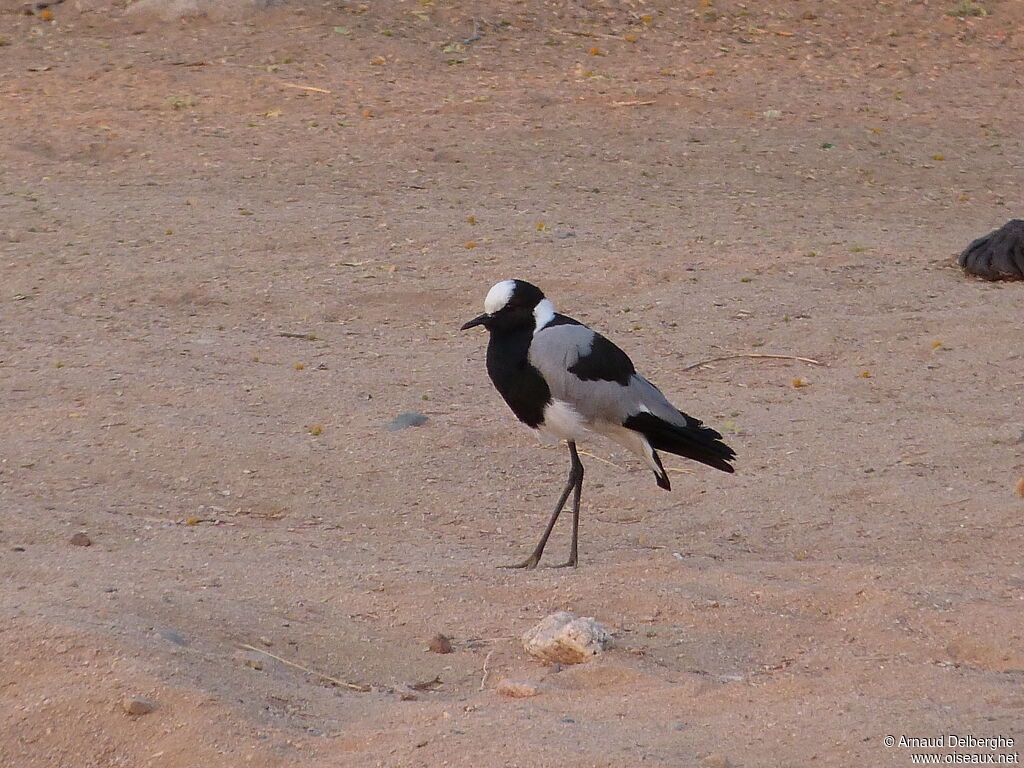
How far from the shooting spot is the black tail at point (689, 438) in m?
4.59

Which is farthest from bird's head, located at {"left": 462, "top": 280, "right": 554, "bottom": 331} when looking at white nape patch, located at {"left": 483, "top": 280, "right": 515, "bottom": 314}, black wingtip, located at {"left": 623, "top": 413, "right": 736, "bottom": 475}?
black wingtip, located at {"left": 623, "top": 413, "right": 736, "bottom": 475}

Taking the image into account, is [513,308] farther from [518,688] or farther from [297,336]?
[297,336]

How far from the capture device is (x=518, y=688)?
3355mm

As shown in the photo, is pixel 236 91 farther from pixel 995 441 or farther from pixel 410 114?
pixel 995 441

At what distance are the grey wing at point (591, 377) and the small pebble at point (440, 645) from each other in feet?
3.56

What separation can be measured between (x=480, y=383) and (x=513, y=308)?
1602 mm

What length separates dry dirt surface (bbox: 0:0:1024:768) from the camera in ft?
10.8

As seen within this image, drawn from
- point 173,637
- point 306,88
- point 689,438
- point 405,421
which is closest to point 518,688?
point 173,637

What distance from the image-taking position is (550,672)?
11.6 feet

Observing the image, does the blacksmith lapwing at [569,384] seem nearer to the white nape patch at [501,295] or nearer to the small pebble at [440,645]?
the white nape patch at [501,295]

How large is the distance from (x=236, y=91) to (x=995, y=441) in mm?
6563

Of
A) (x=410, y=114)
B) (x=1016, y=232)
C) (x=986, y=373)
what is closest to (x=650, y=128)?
(x=410, y=114)

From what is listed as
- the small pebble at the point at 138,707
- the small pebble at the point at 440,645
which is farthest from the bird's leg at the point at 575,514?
the small pebble at the point at 138,707

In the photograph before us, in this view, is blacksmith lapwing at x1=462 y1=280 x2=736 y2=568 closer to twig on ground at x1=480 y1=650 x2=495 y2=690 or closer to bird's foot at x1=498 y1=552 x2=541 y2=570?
bird's foot at x1=498 y1=552 x2=541 y2=570
